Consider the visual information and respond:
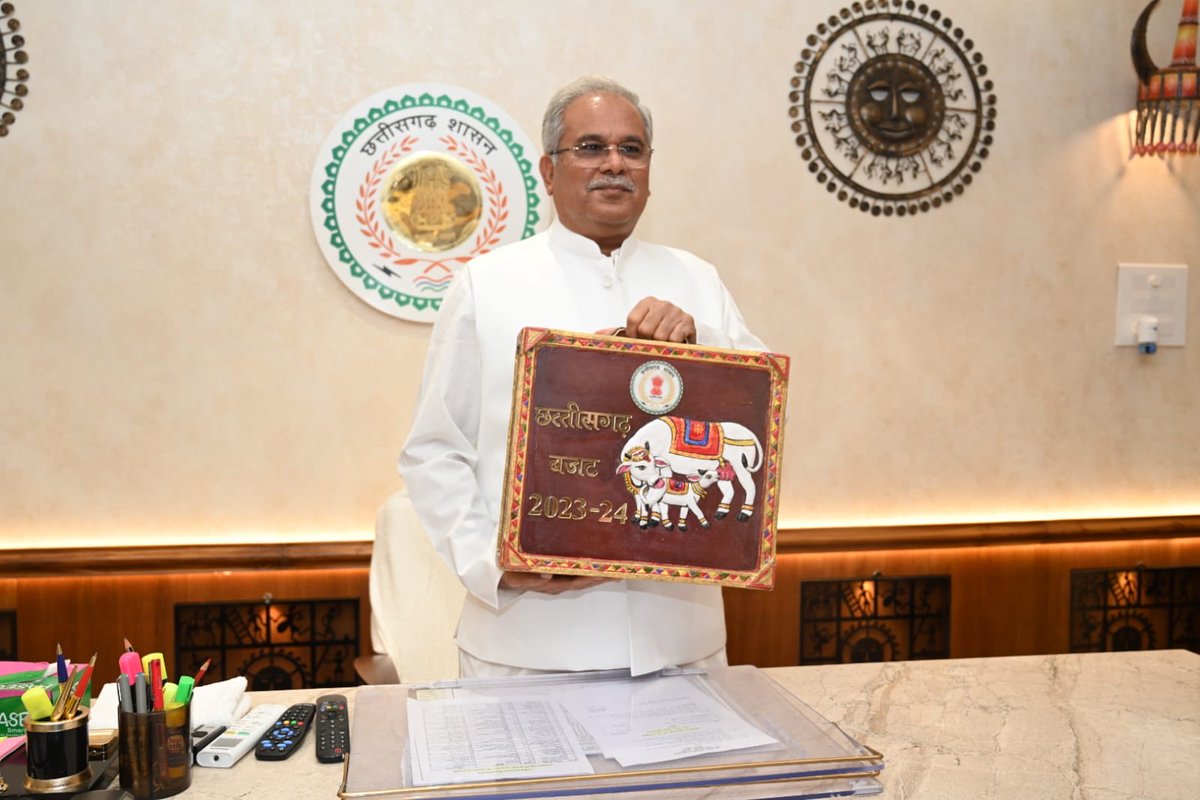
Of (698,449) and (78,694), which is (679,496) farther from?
(78,694)

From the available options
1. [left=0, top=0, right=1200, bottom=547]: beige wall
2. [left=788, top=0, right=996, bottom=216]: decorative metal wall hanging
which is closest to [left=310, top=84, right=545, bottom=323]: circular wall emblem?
[left=0, top=0, right=1200, bottom=547]: beige wall

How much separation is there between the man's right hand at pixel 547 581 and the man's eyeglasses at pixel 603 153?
0.81m

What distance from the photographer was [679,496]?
1.54 m

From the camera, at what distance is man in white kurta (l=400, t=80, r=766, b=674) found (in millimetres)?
1789

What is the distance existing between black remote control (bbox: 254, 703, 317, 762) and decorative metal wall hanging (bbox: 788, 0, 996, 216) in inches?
98.4

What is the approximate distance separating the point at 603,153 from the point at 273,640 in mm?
2020

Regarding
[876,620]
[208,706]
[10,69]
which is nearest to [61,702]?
[208,706]

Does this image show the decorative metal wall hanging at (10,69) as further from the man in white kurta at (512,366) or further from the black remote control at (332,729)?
the black remote control at (332,729)

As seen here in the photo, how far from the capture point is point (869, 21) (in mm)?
3369

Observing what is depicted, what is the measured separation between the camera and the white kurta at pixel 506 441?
179 cm

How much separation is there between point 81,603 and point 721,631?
2.11m

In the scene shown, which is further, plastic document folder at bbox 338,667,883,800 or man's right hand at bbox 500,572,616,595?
man's right hand at bbox 500,572,616,595

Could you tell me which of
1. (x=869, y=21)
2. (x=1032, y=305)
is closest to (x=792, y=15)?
(x=869, y=21)

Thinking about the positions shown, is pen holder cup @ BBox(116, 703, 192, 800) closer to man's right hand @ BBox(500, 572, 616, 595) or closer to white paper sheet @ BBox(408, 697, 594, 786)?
white paper sheet @ BBox(408, 697, 594, 786)
